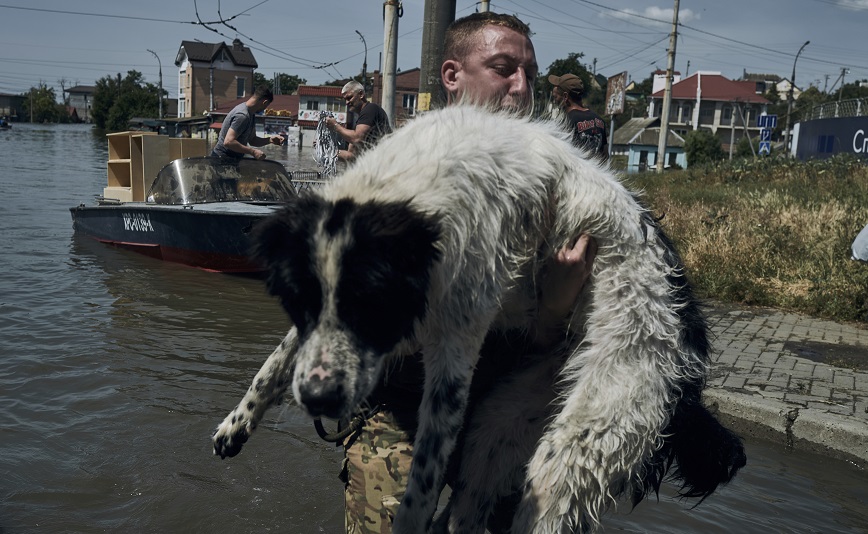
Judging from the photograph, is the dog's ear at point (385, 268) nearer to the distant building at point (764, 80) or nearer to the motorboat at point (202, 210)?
the motorboat at point (202, 210)

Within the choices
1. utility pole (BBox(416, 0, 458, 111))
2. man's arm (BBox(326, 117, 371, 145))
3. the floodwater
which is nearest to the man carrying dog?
the floodwater

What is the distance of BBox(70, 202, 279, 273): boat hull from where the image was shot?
12.3 m

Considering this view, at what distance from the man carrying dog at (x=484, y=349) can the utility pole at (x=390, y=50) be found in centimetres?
941

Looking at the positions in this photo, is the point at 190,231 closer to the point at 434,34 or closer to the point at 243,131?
the point at 243,131

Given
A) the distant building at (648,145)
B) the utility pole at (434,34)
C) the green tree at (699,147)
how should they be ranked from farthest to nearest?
the distant building at (648,145), the green tree at (699,147), the utility pole at (434,34)

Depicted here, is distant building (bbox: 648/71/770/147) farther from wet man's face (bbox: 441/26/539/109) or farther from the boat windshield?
wet man's face (bbox: 441/26/539/109)

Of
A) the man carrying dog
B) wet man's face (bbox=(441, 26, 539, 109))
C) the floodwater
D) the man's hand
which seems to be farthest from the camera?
the floodwater

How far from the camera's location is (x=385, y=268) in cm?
204

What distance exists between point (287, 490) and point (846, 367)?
5404mm

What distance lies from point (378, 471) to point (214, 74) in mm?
112257

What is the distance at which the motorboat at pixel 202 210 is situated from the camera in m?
12.5

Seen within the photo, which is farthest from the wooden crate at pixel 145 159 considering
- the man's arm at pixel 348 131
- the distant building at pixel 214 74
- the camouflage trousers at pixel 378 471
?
the distant building at pixel 214 74

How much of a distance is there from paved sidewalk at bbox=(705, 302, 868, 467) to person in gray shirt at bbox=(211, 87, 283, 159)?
7325 millimetres

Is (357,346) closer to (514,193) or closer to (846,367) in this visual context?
(514,193)
